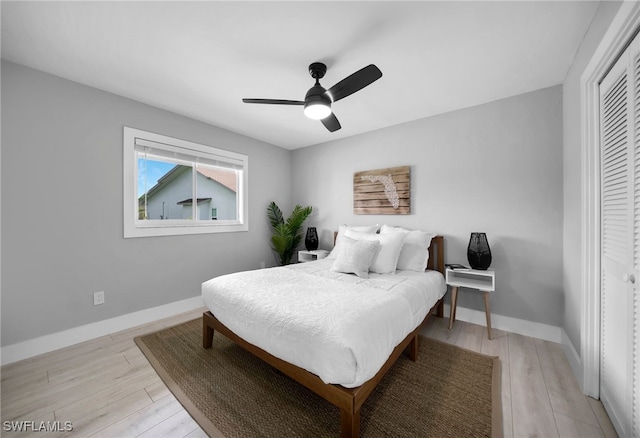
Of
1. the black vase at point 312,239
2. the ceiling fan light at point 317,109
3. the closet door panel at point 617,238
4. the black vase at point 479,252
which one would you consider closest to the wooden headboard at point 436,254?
the black vase at point 479,252

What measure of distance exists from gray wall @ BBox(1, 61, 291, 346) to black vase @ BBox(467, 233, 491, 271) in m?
3.46

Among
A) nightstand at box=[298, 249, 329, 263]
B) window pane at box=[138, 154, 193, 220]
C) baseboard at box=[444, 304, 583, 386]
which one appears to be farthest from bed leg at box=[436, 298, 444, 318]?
window pane at box=[138, 154, 193, 220]

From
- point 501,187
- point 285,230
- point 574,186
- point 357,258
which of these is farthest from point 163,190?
point 574,186

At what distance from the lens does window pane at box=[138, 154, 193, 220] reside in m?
2.83

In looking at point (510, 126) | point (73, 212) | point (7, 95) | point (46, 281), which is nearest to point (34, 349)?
point (46, 281)

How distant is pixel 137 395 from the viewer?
163 centimetres

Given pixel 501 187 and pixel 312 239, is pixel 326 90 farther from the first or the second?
pixel 312 239

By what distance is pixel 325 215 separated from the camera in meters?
4.13

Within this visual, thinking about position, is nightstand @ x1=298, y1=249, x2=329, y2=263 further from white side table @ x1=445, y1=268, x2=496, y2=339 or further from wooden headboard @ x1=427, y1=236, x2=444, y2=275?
white side table @ x1=445, y1=268, x2=496, y2=339

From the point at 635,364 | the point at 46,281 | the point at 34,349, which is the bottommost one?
the point at 34,349

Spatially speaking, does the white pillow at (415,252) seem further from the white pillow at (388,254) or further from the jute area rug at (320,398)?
the jute area rug at (320,398)

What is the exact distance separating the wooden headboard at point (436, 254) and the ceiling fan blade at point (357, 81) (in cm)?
200

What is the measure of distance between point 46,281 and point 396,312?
307cm

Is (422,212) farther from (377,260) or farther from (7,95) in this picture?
(7,95)
